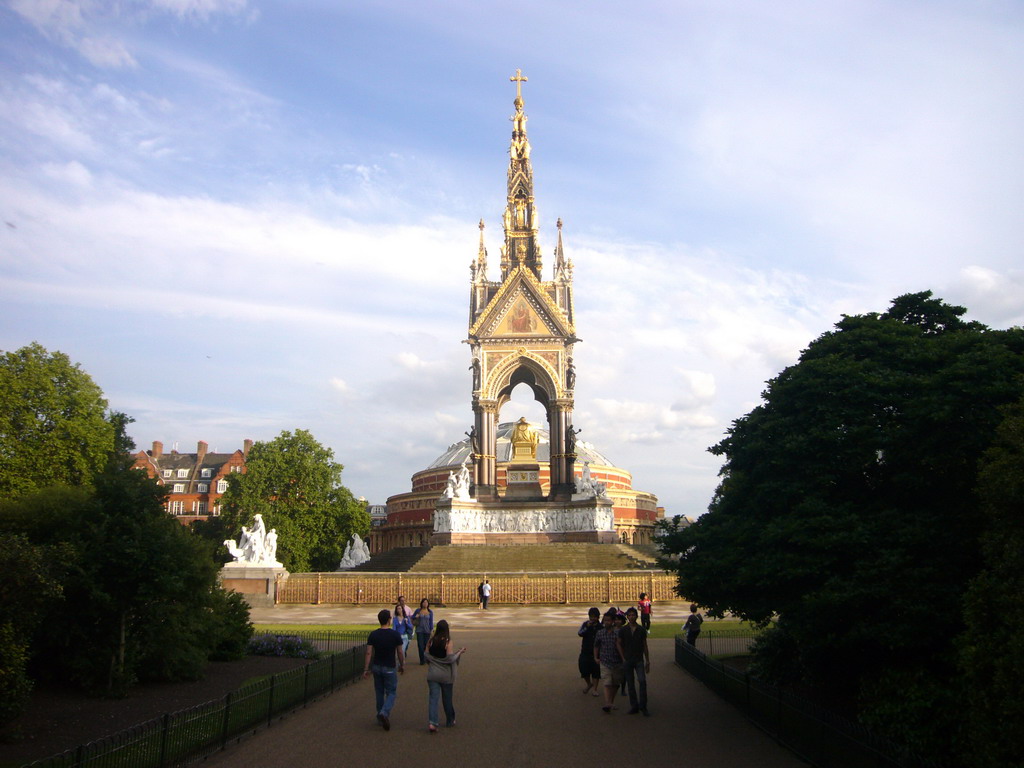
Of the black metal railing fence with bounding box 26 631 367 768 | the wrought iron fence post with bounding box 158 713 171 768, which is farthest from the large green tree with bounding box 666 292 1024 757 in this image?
the wrought iron fence post with bounding box 158 713 171 768

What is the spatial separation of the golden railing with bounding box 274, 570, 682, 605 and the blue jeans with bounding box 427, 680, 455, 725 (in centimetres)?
2093

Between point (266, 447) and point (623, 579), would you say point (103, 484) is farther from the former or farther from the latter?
point (266, 447)

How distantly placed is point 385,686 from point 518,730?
1856 mm

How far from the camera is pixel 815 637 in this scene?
1023 centimetres

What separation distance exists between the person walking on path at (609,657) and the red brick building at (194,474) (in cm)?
6893

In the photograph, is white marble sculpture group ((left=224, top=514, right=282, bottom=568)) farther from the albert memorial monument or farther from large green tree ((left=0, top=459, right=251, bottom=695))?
large green tree ((left=0, top=459, right=251, bottom=695))

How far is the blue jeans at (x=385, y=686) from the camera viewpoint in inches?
452

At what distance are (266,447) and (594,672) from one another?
44400mm

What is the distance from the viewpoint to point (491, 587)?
3353 cm

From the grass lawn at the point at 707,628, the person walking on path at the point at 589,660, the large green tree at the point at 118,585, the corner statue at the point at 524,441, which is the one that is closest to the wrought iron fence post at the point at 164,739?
the large green tree at the point at 118,585

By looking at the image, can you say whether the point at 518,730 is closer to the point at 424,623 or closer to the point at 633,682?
the point at 633,682

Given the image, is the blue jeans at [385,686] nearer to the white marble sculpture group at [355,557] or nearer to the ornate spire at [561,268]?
the white marble sculpture group at [355,557]

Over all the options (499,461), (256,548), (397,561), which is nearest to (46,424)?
(256,548)

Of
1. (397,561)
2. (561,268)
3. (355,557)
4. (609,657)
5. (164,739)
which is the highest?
(561,268)
